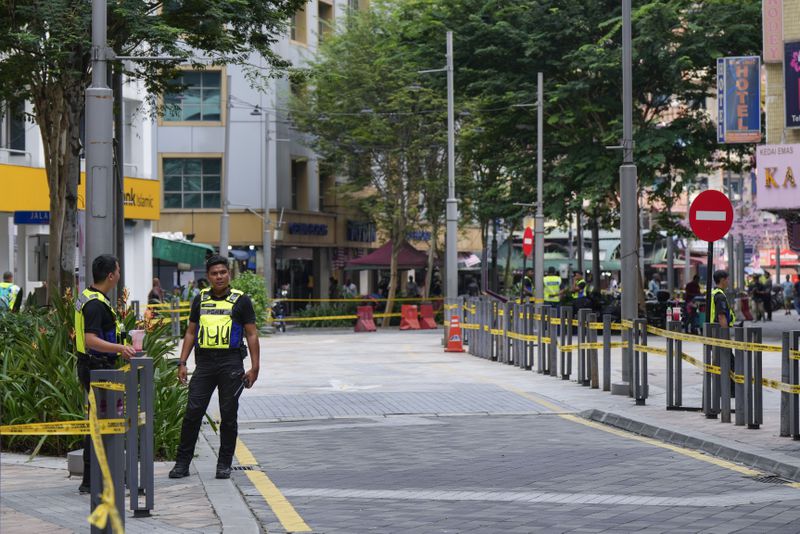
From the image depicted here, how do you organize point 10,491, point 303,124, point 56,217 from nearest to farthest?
1. point 10,491
2. point 56,217
3. point 303,124

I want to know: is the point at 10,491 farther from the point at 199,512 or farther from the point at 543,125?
the point at 543,125

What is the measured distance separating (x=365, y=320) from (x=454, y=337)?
15.8m

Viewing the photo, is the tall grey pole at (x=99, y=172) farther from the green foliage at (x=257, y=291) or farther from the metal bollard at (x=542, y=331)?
the green foliage at (x=257, y=291)

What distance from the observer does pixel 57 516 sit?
8.96 meters

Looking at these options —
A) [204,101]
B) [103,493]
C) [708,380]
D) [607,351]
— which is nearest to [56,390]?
[103,493]

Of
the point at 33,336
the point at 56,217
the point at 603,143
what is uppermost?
the point at 603,143

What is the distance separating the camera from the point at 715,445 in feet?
43.2

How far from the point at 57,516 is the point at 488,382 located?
13484 mm

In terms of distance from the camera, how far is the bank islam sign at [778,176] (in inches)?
1321

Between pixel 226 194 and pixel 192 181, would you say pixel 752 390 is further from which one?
pixel 192 181

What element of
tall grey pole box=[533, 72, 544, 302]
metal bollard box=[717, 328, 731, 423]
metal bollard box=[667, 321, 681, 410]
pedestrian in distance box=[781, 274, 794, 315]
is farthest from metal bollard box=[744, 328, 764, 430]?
pedestrian in distance box=[781, 274, 794, 315]

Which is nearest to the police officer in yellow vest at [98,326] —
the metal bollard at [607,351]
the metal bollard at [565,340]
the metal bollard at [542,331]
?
the metal bollard at [607,351]

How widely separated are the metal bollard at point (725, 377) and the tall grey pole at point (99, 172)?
20.7 ft

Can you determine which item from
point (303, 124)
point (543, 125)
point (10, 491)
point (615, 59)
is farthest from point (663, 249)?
point (10, 491)
